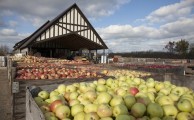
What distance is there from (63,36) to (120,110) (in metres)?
20.6

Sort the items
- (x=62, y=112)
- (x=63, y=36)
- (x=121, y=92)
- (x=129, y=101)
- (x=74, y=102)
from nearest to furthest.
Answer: (x=62, y=112) < (x=129, y=101) < (x=74, y=102) < (x=121, y=92) < (x=63, y=36)

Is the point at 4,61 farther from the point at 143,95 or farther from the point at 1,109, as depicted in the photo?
the point at 143,95

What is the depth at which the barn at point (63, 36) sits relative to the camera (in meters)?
21.2

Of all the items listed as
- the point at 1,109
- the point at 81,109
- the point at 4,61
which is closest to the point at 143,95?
the point at 81,109

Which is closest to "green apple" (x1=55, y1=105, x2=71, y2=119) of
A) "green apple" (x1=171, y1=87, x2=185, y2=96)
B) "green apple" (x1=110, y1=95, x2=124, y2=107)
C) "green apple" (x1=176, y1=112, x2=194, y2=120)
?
"green apple" (x1=110, y1=95, x2=124, y2=107)

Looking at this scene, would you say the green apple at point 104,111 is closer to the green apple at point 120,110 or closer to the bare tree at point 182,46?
the green apple at point 120,110

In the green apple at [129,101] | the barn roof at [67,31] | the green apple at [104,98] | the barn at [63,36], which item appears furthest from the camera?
the barn at [63,36]

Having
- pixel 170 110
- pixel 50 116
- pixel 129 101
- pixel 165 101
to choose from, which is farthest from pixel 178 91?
pixel 50 116

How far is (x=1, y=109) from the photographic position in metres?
8.95

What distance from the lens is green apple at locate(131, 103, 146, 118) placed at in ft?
8.60

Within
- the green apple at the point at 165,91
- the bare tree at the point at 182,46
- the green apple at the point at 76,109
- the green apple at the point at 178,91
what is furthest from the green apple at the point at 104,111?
the bare tree at the point at 182,46

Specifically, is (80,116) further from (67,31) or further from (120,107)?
(67,31)

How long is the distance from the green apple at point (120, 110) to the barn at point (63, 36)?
1844cm

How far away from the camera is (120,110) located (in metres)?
2.58
